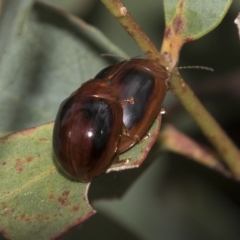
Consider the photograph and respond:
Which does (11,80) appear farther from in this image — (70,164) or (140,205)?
(140,205)

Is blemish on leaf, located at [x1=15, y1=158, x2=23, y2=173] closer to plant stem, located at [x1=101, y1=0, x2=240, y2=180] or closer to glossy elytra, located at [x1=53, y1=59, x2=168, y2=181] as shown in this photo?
glossy elytra, located at [x1=53, y1=59, x2=168, y2=181]

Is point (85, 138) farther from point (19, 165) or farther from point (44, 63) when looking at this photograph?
point (44, 63)

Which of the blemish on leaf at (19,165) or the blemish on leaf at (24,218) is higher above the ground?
the blemish on leaf at (19,165)

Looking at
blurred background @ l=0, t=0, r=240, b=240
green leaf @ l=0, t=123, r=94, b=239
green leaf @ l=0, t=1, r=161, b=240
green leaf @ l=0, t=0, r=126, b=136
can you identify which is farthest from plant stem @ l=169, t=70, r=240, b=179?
blurred background @ l=0, t=0, r=240, b=240

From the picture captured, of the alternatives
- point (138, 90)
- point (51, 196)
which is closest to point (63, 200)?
point (51, 196)

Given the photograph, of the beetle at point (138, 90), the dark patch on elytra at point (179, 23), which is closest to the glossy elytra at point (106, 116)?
the beetle at point (138, 90)

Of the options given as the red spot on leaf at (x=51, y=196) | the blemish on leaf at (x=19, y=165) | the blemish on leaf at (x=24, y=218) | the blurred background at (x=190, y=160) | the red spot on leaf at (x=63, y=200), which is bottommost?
the blurred background at (x=190, y=160)

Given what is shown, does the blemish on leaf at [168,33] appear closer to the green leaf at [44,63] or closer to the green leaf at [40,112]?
the green leaf at [40,112]
